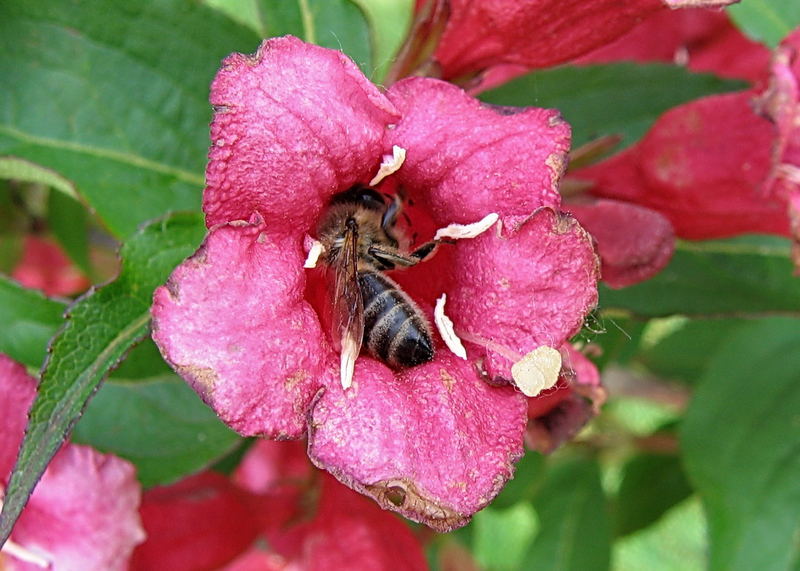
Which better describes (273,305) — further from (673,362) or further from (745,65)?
(673,362)

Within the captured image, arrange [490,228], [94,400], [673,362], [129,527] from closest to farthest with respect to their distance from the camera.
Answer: [490,228] → [129,527] → [94,400] → [673,362]

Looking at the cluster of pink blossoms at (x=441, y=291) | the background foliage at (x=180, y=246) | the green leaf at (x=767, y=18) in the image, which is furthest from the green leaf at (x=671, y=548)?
the cluster of pink blossoms at (x=441, y=291)

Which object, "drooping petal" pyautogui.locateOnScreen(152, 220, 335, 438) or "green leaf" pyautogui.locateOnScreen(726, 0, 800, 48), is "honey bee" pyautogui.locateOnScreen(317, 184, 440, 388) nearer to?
"drooping petal" pyautogui.locateOnScreen(152, 220, 335, 438)

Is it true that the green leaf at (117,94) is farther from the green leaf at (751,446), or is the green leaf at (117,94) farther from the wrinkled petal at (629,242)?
the green leaf at (751,446)

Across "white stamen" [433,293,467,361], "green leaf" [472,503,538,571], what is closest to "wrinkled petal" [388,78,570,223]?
"white stamen" [433,293,467,361]

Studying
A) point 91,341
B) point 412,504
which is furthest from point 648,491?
point 91,341

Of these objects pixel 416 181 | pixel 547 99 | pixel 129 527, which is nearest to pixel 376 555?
pixel 129 527
